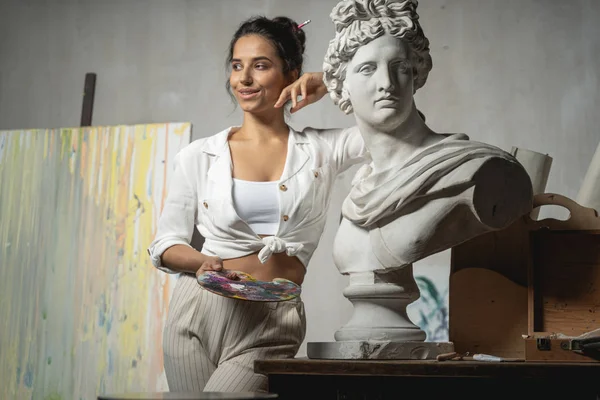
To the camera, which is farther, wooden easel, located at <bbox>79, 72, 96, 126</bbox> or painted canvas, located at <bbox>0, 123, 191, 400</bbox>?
wooden easel, located at <bbox>79, 72, 96, 126</bbox>

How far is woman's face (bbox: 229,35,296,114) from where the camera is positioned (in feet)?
10.8

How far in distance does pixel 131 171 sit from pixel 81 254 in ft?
1.61

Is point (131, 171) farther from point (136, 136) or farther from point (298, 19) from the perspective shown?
point (298, 19)

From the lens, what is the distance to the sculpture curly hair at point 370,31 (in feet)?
9.06

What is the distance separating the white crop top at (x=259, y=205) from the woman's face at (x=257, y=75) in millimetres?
316

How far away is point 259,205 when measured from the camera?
316 cm

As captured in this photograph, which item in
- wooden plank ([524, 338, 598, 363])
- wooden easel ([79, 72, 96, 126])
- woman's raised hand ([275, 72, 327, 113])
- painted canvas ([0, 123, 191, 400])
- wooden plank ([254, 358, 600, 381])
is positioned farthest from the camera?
wooden easel ([79, 72, 96, 126])

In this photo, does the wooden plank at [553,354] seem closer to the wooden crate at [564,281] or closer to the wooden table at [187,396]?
the wooden crate at [564,281]

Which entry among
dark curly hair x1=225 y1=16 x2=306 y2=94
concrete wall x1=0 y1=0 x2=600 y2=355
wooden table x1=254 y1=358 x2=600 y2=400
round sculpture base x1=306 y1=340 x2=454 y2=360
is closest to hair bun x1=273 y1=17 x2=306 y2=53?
dark curly hair x1=225 y1=16 x2=306 y2=94

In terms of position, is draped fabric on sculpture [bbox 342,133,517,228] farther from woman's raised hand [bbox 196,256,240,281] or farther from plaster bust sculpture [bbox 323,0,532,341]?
woman's raised hand [bbox 196,256,240,281]

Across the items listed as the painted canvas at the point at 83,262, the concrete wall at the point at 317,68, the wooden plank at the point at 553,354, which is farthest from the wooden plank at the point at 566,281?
the painted canvas at the point at 83,262

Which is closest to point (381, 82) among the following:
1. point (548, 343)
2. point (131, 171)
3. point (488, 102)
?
point (548, 343)

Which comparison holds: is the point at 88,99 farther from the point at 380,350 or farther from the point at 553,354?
the point at 553,354

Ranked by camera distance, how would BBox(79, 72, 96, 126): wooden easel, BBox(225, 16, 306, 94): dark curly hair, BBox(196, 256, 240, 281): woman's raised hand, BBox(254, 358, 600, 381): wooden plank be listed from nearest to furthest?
BBox(254, 358, 600, 381): wooden plank, BBox(196, 256, 240, 281): woman's raised hand, BBox(225, 16, 306, 94): dark curly hair, BBox(79, 72, 96, 126): wooden easel
